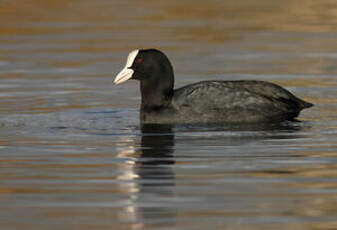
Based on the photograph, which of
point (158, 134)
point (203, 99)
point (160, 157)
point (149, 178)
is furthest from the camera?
point (203, 99)

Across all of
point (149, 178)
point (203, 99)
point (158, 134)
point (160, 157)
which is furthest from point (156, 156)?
point (203, 99)

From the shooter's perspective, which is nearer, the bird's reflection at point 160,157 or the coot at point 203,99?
the bird's reflection at point 160,157

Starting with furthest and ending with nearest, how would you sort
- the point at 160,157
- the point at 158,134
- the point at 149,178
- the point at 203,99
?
the point at 203,99, the point at 158,134, the point at 160,157, the point at 149,178

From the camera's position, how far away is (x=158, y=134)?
11531 millimetres

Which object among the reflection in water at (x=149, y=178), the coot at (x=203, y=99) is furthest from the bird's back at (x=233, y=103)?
the reflection in water at (x=149, y=178)

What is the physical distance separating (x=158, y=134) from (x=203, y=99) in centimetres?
106

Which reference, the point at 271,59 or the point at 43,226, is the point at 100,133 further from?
the point at 271,59

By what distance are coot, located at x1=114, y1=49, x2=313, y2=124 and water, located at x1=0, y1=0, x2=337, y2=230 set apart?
0.88 ft

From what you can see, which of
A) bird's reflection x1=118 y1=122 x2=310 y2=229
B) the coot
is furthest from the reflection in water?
the coot

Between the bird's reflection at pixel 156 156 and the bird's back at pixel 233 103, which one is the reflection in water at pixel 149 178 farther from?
the bird's back at pixel 233 103

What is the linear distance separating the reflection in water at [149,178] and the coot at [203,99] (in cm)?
62

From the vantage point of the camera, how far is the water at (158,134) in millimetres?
7637

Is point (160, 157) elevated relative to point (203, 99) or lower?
lower

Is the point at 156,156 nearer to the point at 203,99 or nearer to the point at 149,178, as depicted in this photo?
the point at 149,178
